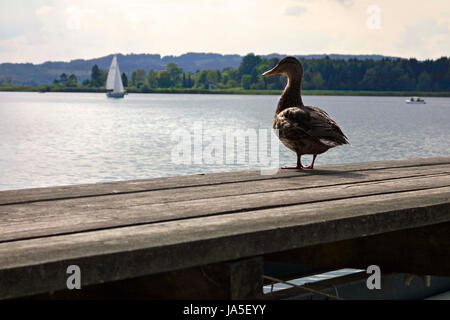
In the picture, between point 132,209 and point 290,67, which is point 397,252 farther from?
point 290,67

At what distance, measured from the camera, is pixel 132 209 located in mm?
2758

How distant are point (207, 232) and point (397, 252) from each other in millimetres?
1304

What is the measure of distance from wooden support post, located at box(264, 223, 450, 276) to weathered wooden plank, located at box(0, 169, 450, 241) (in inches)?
10.3

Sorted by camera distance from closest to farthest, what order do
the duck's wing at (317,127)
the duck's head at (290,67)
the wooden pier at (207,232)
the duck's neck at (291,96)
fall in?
the wooden pier at (207,232)
the duck's wing at (317,127)
the duck's neck at (291,96)
the duck's head at (290,67)

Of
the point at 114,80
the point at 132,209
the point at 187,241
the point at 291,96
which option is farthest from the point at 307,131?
the point at 114,80

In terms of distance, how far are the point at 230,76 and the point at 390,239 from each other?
173409mm

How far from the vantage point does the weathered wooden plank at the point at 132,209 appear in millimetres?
2422

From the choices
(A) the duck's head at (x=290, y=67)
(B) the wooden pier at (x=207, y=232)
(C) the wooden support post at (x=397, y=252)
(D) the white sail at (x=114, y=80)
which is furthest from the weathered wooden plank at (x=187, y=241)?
(D) the white sail at (x=114, y=80)

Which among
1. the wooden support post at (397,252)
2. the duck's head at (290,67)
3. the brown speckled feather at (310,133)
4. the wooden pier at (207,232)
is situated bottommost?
the wooden support post at (397,252)

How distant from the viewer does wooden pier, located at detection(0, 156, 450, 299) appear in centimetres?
205

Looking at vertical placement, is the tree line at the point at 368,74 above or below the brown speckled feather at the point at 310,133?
above

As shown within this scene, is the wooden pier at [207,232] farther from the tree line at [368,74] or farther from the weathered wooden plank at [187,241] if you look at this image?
the tree line at [368,74]

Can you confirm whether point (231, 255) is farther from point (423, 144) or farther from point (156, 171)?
point (423, 144)
